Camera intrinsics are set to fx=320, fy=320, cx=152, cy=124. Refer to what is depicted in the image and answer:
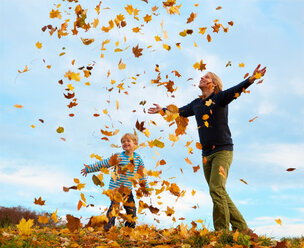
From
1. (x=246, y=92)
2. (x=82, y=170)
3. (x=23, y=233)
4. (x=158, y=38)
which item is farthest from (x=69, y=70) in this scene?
(x=246, y=92)

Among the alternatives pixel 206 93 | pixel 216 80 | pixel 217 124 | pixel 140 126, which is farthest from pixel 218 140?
pixel 140 126

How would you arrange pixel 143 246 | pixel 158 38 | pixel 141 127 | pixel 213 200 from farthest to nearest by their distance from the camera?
1. pixel 158 38
2. pixel 213 200
3. pixel 141 127
4. pixel 143 246

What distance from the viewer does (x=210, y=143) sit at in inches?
201

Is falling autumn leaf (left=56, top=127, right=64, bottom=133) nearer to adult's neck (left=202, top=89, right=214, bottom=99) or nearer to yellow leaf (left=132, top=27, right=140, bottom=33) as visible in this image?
yellow leaf (left=132, top=27, right=140, bottom=33)

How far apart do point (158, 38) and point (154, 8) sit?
1.80ft

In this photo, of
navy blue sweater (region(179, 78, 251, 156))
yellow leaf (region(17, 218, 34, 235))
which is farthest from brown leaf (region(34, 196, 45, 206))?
navy blue sweater (region(179, 78, 251, 156))

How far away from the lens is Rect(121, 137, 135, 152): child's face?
6086 mm

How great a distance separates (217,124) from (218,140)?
0.27 meters

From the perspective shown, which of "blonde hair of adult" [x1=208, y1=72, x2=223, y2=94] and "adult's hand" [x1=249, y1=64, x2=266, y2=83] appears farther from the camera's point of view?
"blonde hair of adult" [x1=208, y1=72, x2=223, y2=94]

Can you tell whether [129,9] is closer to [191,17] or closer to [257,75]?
[191,17]

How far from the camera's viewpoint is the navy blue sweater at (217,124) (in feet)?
16.5

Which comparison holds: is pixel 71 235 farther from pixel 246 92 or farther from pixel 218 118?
pixel 246 92

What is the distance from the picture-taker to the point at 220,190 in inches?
193

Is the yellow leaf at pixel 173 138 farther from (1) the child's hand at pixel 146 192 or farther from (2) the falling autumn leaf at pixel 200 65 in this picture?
(2) the falling autumn leaf at pixel 200 65
